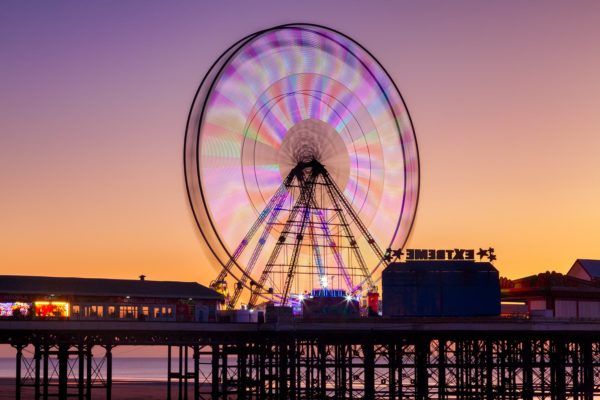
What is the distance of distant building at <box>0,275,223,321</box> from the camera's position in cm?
7338

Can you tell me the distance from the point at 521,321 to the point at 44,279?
30.8 metres

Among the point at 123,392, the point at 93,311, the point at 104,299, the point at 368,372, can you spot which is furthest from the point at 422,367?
the point at 123,392

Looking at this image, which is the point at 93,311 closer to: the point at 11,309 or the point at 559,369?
the point at 11,309

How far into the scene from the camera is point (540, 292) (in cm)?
9069

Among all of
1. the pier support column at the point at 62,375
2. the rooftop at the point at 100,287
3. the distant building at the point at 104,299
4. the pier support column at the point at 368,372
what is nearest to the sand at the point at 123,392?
the rooftop at the point at 100,287

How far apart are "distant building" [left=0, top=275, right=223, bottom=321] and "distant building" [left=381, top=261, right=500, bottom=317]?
40.7ft

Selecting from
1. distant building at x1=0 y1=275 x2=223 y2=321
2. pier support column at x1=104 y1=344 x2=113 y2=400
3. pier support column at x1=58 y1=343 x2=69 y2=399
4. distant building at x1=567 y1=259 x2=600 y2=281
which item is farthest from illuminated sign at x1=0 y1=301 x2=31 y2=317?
distant building at x1=567 y1=259 x2=600 y2=281

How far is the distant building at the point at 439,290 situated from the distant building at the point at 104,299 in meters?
12.4

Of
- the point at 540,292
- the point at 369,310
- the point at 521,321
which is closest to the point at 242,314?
the point at 369,310

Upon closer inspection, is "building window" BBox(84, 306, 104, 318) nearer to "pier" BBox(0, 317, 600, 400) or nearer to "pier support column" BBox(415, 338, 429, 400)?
"pier" BBox(0, 317, 600, 400)

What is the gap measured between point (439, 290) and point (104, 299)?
2334cm

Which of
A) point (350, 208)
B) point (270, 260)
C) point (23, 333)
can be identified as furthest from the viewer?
point (350, 208)

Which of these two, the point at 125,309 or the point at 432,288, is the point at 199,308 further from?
the point at 432,288

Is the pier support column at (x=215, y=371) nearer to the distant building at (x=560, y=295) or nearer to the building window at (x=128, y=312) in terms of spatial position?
the building window at (x=128, y=312)
